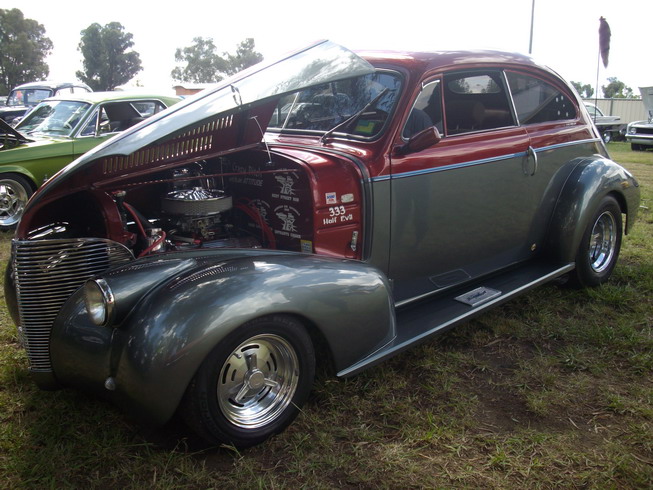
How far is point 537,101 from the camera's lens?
3.97m

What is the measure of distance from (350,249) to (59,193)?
1.53 metres

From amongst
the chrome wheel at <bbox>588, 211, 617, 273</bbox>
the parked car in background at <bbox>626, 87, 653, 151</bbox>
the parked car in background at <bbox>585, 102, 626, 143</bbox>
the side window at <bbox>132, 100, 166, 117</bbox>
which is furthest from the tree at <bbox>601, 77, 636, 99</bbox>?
the chrome wheel at <bbox>588, 211, 617, 273</bbox>

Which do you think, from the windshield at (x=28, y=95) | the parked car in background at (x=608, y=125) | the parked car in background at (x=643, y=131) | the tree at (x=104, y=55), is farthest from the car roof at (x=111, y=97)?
the tree at (x=104, y=55)

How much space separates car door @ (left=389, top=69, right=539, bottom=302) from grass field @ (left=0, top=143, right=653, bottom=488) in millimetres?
542

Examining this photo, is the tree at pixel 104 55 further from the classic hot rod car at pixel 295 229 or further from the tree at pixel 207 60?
the classic hot rod car at pixel 295 229

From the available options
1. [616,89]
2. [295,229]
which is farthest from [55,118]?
[616,89]

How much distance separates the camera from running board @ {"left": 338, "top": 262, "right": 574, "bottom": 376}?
2.75 metres

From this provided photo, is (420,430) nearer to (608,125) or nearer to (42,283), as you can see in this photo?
(42,283)

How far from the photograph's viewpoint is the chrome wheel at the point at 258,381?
2332 mm

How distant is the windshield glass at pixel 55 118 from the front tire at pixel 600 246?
6.33 m

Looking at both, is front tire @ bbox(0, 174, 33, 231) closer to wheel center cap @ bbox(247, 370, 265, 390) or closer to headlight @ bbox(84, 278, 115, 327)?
headlight @ bbox(84, 278, 115, 327)

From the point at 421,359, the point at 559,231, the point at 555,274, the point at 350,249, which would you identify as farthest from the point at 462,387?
the point at 559,231

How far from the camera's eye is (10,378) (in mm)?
2941

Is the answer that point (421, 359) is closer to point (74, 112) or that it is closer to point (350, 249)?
point (350, 249)
